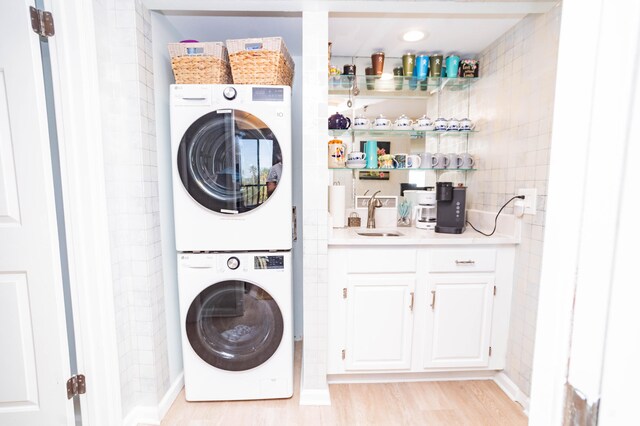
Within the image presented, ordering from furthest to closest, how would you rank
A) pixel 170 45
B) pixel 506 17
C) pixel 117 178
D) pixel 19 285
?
pixel 506 17
pixel 170 45
pixel 117 178
pixel 19 285

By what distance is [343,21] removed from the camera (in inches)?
64.8

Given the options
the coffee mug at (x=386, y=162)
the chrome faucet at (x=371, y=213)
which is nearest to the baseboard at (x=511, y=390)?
the chrome faucet at (x=371, y=213)

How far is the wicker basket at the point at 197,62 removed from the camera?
150cm

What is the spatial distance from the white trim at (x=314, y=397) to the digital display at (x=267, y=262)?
0.77m

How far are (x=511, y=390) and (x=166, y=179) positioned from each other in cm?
238

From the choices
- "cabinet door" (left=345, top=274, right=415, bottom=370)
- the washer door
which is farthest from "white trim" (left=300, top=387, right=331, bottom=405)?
the washer door

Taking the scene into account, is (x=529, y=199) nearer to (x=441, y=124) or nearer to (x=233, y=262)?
(x=441, y=124)

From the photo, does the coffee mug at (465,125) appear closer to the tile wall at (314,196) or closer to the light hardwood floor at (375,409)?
the tile wall at (314,196)

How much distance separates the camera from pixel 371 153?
2062 millimetres

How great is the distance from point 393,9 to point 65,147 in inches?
66.5

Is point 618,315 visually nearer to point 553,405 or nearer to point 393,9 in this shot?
point 553,405

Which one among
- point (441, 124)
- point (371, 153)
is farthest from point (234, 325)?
point (441, 124)

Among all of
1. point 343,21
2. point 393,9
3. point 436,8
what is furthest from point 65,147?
point 436,8

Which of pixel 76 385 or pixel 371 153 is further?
pixel 371 153
